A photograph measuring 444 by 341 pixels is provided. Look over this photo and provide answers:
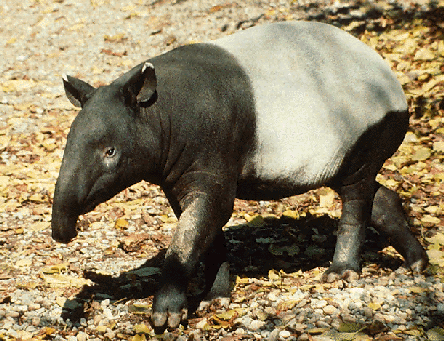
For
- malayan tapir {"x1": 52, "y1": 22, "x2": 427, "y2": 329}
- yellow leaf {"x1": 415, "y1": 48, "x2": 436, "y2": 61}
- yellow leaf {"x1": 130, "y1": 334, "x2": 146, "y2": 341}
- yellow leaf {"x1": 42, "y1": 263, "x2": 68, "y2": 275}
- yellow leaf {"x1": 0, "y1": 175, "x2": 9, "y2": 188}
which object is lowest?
yellow leaf {"x1": 0, "y1": 175, "x2": 9, "y2": 188}

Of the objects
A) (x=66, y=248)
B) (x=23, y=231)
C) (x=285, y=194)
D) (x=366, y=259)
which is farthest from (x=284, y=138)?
(x=23, y=231)

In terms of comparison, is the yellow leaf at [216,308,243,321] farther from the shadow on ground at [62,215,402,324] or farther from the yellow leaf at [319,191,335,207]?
the yellow leaf at [319,191,335,207]

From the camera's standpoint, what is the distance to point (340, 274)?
15.2 feet

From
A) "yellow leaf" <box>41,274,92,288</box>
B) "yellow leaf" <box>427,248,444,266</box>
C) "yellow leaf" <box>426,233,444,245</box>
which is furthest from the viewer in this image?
"yellow leaf" <box>426,233,444,245</box>

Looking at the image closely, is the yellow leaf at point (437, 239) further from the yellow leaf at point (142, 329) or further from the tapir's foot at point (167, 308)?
the yellow leaf at point (142, 329)

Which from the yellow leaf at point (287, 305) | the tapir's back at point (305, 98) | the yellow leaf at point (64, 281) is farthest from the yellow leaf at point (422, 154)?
the yellow leaf at point (64, 281)

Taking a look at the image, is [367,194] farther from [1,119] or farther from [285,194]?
[1,119]

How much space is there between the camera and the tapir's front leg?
379cm

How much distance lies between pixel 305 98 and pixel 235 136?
60 cm

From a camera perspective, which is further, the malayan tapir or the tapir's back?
the tapir's back

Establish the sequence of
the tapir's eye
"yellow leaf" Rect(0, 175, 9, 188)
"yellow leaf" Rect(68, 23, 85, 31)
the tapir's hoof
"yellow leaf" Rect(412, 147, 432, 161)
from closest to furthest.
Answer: the tapir's eye, the tapir's hoof, "yellow leaf" Rect(0, 175, 9, 188), "yellow leaf" Rect(412, 147, 432, 161), "yellow leaf" Rect(68, 23, 85, 31)

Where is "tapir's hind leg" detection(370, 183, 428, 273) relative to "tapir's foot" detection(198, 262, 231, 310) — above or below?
above

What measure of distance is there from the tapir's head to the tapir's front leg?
410 mm

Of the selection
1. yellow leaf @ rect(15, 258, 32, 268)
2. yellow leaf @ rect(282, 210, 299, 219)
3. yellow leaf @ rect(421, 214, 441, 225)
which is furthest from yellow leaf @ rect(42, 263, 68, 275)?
yellow leaf @ rect(421, 214, 441, 225)
